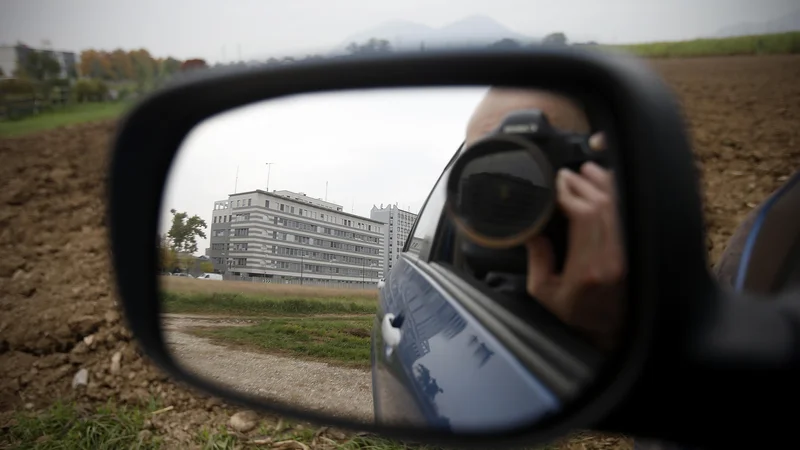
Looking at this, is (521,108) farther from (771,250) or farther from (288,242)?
(288,242)

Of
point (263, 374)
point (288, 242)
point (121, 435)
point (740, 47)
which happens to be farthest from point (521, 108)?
point (740, 47)

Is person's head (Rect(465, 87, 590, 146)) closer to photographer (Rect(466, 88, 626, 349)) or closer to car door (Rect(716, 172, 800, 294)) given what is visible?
photographer (Rect(466, 88, 626, 349))

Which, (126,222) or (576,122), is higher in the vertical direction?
(576,122)

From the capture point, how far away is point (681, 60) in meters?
12.5

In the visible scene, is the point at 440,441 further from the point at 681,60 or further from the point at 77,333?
the point at 681,60

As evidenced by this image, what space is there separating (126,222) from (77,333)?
4.50 meters

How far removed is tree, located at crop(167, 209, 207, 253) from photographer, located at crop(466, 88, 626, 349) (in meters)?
0.88

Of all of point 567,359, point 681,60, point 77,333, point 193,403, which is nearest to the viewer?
point 567,359

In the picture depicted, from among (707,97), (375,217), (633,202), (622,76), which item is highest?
(707,97)

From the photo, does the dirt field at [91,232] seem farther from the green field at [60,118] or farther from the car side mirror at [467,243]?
the green field at [60,118]

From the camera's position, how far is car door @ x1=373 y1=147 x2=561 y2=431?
78 cm

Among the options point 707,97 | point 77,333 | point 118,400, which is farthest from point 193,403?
point 707,97

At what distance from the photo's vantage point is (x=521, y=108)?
26.0 inches

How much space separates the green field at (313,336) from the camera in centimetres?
178
